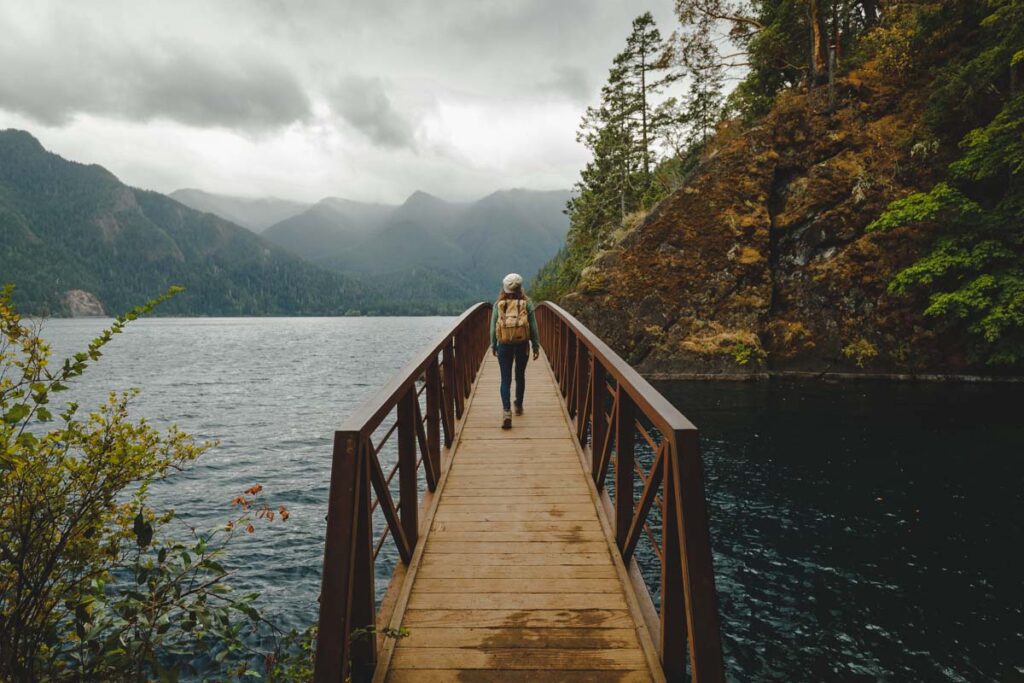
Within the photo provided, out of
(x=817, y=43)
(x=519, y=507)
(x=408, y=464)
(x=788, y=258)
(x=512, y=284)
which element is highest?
(x=817, y=43)

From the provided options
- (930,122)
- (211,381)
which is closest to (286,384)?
(211,381)

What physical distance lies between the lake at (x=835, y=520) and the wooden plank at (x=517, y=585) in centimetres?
247

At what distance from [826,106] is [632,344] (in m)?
12.7

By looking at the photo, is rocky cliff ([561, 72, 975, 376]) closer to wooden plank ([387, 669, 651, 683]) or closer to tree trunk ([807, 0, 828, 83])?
tree trunk ([807, 0, 828, 83])

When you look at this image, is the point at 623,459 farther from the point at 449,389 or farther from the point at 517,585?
the point at 449,389

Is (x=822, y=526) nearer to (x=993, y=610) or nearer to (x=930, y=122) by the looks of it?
(x=993, y=610)

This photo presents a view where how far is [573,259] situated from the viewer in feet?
127

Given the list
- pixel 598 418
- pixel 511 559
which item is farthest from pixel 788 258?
pixel 511 559

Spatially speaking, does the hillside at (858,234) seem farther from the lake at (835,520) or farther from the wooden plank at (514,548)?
the wooden plank at (514,548)

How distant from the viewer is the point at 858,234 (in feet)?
60.5

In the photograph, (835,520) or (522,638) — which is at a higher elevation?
(522,638)

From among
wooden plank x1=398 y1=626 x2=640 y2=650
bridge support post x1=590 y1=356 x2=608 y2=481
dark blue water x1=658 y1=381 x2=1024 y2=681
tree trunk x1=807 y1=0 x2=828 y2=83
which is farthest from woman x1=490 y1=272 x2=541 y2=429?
tree trunk x1=807 y1=0 x2=828 y2=83

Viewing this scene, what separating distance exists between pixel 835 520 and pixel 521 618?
6.44m

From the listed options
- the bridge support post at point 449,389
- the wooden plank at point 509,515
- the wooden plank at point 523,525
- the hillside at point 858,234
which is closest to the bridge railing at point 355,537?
the wooden plank at point 523,525
